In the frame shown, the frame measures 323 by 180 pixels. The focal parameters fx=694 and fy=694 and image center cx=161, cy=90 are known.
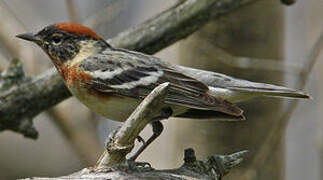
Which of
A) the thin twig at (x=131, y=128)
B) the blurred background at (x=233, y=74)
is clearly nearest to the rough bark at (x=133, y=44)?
the blurred background at (x=233, y=74)

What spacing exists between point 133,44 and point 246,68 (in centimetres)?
112

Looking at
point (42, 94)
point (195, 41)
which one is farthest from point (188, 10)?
point (42, 94)

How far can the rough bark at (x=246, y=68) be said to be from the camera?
5.75 meters

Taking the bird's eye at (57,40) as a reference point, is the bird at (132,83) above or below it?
below

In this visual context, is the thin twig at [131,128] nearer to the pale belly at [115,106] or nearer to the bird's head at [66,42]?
the pale belly at [115,106]

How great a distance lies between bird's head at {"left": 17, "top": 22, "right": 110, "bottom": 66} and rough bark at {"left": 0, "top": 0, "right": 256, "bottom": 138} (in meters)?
0.30

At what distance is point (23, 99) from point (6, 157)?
3.48 m

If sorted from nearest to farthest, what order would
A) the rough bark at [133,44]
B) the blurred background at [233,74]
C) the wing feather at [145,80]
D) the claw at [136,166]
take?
1. the claw at [136,166]
2. the wing feather at [145,80]
3. the rough bark at [133,44]
4. the blurred background at [233,74]

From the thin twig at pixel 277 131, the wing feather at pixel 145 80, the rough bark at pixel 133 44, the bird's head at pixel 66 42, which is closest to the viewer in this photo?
the wing feather at pixel 145 80

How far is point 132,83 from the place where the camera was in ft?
14.4

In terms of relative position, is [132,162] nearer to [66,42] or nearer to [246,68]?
[66,42]

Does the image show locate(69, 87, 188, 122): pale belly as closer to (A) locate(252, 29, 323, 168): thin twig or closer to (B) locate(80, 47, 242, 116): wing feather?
(B) locate(80, 47, 242, 116): wing feather

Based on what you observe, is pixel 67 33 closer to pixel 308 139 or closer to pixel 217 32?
pixel 217 32

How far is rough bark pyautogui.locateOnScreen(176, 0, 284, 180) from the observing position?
18.9 ft
